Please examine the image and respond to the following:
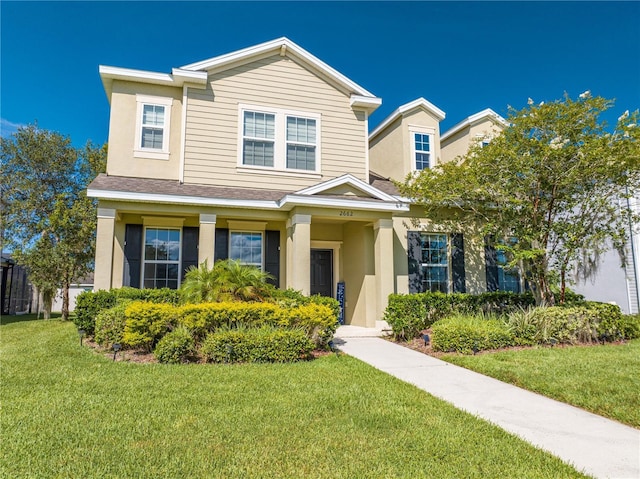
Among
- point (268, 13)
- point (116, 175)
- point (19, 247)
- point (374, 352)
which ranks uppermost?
point (268, 13)

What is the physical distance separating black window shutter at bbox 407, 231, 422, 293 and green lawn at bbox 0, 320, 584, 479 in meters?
6.27

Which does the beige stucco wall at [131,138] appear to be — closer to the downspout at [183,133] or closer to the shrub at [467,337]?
the downspout at [183,133]

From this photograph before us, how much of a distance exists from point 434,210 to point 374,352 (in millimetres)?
5370

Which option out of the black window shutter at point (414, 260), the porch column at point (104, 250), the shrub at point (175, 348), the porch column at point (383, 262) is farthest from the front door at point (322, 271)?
the shrub at point (175, 348)

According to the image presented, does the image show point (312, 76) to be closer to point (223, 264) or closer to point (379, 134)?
point (379, 134)

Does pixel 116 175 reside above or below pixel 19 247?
above

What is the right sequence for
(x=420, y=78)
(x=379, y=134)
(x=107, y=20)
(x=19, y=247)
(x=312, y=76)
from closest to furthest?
(x=107, y=20), (x=312, y=76), (x=379, y=134), (x=19, y=247), (x=420, y=78)

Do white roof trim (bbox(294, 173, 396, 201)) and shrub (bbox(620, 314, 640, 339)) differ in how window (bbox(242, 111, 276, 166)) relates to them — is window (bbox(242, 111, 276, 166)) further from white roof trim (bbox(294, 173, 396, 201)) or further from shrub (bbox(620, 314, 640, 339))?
shrub (bbox(620, 314, 640, 339))

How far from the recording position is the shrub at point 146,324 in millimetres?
7258

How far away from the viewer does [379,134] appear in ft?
48.9

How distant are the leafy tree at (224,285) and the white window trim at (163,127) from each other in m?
4.32

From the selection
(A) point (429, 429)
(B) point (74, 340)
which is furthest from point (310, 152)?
(A) point (429, 429)

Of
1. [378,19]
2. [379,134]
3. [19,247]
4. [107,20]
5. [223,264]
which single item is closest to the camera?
[223,264]

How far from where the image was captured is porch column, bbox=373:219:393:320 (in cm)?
1090
